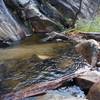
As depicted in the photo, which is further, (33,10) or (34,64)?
(33,10)

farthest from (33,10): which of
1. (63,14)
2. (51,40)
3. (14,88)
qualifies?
(14,88)

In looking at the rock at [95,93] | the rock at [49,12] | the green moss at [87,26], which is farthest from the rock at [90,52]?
the rock at [49,12]

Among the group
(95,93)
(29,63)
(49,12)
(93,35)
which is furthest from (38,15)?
(95,93)

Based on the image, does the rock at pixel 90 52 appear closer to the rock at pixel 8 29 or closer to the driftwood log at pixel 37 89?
the driftwood log at pixel 37 89

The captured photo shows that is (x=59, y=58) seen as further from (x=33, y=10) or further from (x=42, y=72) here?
(x=33, y=10)

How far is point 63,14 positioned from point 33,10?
2131 mm

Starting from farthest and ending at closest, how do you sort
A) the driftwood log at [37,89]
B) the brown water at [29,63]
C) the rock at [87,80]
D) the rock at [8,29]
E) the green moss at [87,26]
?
the green moss at [87,26], the rock at [8,29], the brown water at [29,63], the rock at [87,80], the driftwood log at [37,89]

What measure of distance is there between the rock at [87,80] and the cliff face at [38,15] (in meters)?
5.76

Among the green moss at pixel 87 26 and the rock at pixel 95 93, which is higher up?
the rock at pixel 95 93

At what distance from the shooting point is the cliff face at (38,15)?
40.2 feet

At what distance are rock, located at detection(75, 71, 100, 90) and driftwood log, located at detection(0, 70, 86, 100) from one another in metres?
0.28

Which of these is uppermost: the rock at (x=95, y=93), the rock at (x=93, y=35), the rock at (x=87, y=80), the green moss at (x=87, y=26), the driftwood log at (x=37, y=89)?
the rock at (x=95, y=93)

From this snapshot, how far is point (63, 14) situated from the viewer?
51.3 feet

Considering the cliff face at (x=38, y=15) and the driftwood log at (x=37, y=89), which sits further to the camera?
the cliff face at (x=38, y=15)
